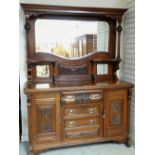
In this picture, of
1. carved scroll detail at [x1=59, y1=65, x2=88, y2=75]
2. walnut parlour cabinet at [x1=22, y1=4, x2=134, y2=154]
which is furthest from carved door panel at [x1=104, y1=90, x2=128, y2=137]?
carved scroll detail at [x1=59, y1=65, x2=88, y2=75]

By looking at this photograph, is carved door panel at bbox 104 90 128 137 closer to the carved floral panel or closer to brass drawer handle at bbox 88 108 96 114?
brass drawer handle at bbox 88 108 96 114

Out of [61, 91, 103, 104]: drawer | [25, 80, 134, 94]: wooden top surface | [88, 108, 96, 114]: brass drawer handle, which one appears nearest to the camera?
[25, 80, 134, 94]: wooden top surface

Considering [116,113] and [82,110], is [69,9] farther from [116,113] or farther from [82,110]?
[116,113]

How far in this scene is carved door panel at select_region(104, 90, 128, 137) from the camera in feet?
8.37

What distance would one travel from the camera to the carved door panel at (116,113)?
8.37 feet

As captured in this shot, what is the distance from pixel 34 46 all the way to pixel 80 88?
842 mm

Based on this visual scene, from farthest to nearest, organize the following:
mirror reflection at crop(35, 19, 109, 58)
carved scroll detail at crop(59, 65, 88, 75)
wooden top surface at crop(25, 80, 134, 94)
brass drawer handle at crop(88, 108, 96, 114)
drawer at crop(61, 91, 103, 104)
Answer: carved scroll detail at crop(59, 65, 88, 75) < mirror reflection at crop(35, 19, 109, 58) < brass drawer handle at crop(88, 108, 96, 114) < drawer at crop(61, 91, 103, 104) < wooden top surface at crop(25, 80, 134, 94)

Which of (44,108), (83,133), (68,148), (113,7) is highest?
(113,7)

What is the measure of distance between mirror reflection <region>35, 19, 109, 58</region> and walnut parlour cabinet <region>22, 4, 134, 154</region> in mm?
14
